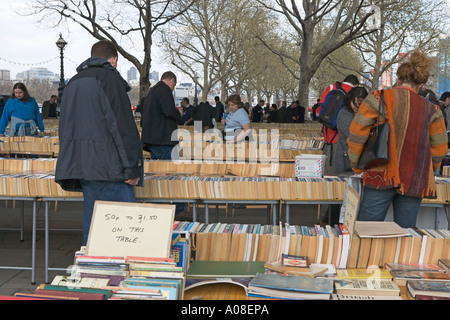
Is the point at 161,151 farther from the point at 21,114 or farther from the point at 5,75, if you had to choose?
the point at 5,75

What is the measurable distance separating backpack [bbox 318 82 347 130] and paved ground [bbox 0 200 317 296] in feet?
5.93

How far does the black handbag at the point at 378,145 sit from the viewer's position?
12.5ft

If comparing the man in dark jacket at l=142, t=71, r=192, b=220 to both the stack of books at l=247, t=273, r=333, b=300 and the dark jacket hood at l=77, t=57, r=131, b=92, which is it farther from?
the stack of books at l=247, t=273, r=333, b=300

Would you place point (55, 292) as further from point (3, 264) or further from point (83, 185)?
point (3, 264)

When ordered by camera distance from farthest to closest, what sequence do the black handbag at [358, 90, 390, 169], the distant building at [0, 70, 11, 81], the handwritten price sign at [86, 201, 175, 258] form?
the distant building at [0, 70, 11, 81], the black handbag at [358, 90, 390, 169], the handwritten price sign at [86, 201, 175, 258]

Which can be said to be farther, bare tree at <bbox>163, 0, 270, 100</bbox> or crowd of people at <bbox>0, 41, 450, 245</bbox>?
bare tree at <bbox>163, 0, 270, 100</bbox>

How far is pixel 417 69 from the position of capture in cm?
389

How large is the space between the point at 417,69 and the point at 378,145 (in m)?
0.62

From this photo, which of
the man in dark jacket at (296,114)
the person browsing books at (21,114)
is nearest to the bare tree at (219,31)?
the man in dark jacket at (296,114)

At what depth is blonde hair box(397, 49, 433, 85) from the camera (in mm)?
3900

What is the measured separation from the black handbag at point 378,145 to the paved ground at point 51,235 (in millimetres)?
3158

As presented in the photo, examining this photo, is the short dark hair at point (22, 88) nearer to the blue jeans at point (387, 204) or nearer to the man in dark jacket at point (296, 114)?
the blue jeans at point (387, 204)

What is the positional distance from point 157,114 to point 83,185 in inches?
120

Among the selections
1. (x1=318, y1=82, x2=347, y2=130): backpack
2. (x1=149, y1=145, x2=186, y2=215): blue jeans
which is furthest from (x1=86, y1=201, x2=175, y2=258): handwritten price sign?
(x1=149, y1=145, x2=186, y2=215): blue jeans
